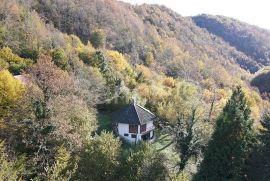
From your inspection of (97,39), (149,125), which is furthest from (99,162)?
(97,39)

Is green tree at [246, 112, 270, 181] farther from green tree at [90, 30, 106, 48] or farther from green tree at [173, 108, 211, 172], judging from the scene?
green tree at [90, 30, 106, 48]

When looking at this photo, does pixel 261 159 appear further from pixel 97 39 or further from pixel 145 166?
pixel 97 39

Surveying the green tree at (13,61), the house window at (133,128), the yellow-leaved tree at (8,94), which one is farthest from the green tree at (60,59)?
the house window at (133,128)

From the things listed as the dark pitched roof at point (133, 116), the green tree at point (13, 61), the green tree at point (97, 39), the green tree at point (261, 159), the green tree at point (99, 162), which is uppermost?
the green tree at point (261, 159)

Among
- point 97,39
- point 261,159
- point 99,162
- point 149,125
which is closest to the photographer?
point 261,159

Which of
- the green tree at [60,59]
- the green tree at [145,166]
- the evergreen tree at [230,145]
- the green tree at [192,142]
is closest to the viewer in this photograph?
the evergreen tree at [230,145]

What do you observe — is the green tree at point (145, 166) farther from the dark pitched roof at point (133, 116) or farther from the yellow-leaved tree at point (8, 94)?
the yellow-leaved tree at point (8, 94)
